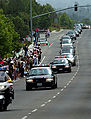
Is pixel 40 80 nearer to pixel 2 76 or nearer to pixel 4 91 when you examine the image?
pixel 2 76

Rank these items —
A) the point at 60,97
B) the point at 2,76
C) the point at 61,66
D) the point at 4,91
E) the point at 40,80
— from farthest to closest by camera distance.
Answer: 1. the point at 61,66
2. the point at 40,80
3. the point at 60,97
4. the point at 2,76
5. the point at 4,91

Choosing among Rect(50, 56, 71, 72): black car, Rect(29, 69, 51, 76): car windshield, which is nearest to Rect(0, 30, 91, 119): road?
Rect(50, 56, 71, 72): black car

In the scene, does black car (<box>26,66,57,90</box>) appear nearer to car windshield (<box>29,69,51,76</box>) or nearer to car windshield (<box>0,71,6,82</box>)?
car windshield (<box>29,69,51,76</box>)

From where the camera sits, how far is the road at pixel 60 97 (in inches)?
647

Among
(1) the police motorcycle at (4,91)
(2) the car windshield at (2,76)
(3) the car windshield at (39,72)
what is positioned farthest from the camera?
(3) the car windshield at (39,72)

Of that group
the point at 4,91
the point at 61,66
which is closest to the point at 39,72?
the point at 4,91

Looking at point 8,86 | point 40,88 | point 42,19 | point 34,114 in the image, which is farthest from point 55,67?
point 42,19

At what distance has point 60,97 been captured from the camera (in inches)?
1013

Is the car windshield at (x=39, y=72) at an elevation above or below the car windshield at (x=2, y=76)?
below

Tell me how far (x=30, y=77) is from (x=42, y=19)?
379 ft

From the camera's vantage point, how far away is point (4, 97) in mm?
18719

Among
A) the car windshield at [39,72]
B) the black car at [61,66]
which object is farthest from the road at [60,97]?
the car windshield at [39,72]

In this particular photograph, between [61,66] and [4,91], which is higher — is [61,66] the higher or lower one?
the lower one

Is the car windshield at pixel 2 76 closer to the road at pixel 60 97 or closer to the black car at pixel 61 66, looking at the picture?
the road at pixel 60 97
